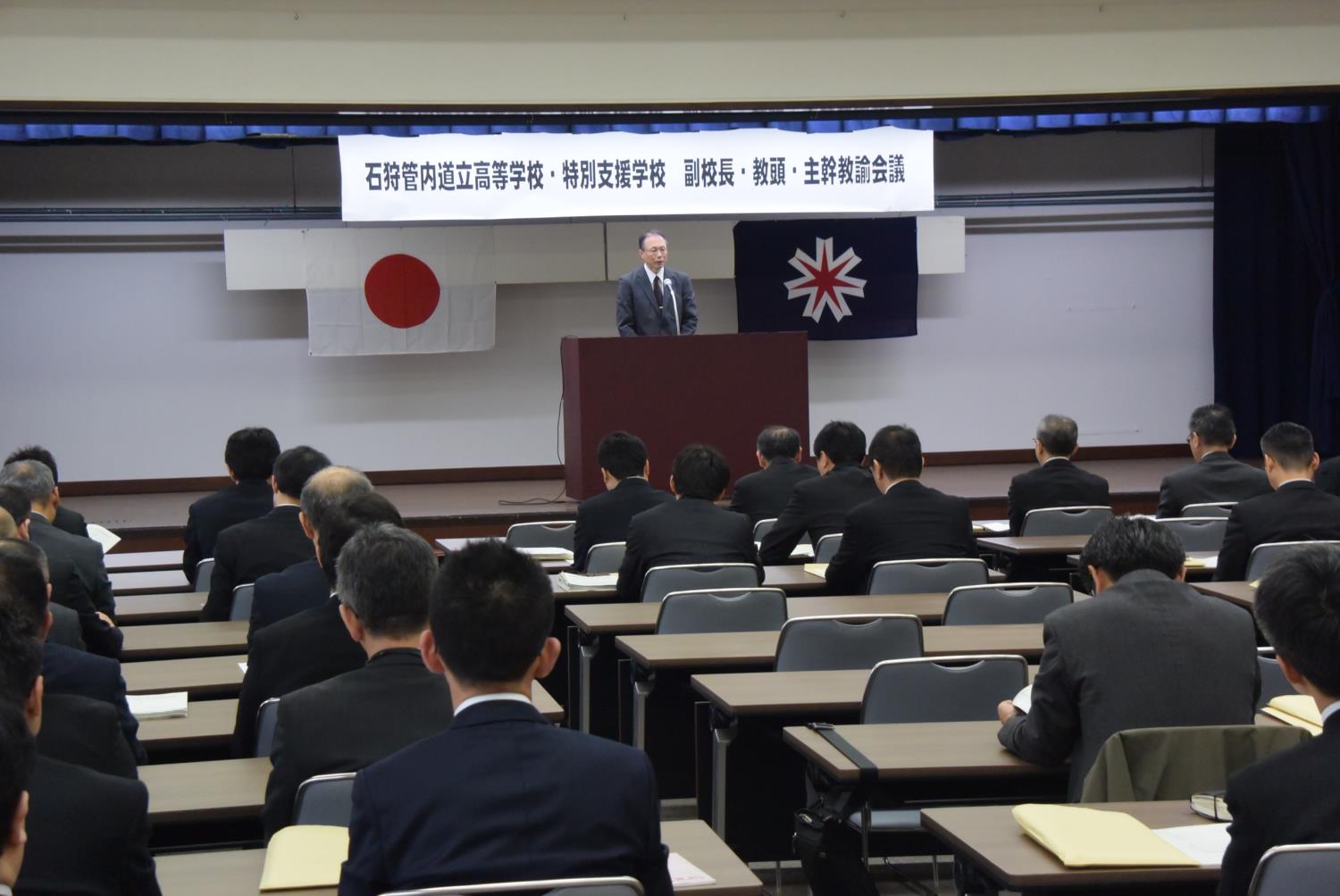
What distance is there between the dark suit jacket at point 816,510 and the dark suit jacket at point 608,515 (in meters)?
0.47

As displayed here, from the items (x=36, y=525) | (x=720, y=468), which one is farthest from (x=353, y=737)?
(x=720, y=468)

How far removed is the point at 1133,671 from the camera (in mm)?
2816

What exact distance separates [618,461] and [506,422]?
516 centimetres

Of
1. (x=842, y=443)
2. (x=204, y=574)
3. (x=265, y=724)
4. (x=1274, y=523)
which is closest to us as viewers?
(x=265, y=724)

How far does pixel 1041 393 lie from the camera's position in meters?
11.6

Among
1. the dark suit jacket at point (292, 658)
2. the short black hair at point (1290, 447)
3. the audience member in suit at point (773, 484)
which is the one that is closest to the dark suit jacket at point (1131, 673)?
the dark suit jacket at point (292, 658)

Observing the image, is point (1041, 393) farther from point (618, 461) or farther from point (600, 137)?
point (618, 461)

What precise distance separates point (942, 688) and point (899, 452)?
203 cm

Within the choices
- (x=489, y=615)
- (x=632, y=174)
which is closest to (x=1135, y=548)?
(x=489, y=615)

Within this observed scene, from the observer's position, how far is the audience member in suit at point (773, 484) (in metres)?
6.58

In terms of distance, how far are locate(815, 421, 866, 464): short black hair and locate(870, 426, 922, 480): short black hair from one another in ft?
2.87

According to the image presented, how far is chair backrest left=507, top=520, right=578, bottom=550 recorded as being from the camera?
6.52 m

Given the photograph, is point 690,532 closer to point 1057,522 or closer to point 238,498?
point 238,498

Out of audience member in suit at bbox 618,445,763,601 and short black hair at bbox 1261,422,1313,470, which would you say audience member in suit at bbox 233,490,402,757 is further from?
short black hair at bbox 1261,422,1313,470
